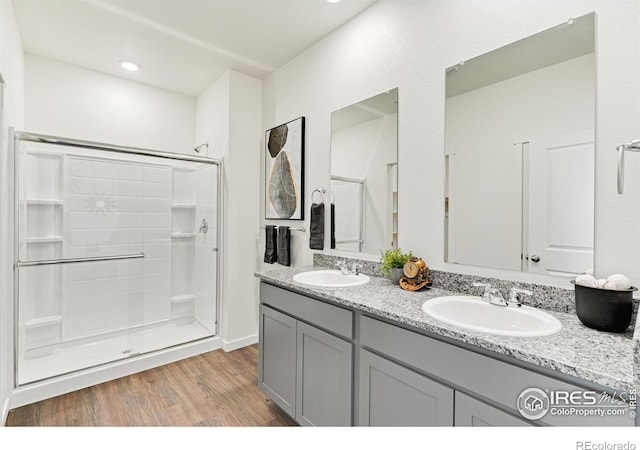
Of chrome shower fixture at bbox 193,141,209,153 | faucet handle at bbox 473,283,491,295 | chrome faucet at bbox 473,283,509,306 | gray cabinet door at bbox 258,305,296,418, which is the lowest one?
gray cabinet door at bbox 258,305,296,418

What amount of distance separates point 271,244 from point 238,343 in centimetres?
102

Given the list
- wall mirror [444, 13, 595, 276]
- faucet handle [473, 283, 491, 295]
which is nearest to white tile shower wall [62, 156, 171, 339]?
wall mirror [444, 13, 595, 276]

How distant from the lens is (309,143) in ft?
8.49

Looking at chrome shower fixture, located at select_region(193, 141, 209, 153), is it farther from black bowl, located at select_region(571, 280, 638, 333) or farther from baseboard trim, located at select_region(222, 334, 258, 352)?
black bowl, located at select_region(571, 280, 638, 333)

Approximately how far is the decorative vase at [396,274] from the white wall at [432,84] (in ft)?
0.55

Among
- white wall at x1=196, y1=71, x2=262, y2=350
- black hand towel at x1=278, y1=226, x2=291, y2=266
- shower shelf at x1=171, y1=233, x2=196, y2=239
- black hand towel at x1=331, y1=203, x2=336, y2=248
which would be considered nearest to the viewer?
black hand towel at x1=331, y1=203, x2=336, y2=248

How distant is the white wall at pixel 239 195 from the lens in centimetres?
296

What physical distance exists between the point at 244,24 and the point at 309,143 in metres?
0.97

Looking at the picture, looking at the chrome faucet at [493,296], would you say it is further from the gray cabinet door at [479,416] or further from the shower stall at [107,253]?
the shower stall at [107,253]

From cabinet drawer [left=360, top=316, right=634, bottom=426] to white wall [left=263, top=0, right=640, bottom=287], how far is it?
606mm

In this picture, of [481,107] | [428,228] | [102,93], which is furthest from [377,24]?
[102,93]

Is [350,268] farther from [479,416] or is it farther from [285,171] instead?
[479,416]

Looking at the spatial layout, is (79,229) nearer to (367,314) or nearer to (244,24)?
(244,24)

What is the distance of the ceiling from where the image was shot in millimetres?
2105
